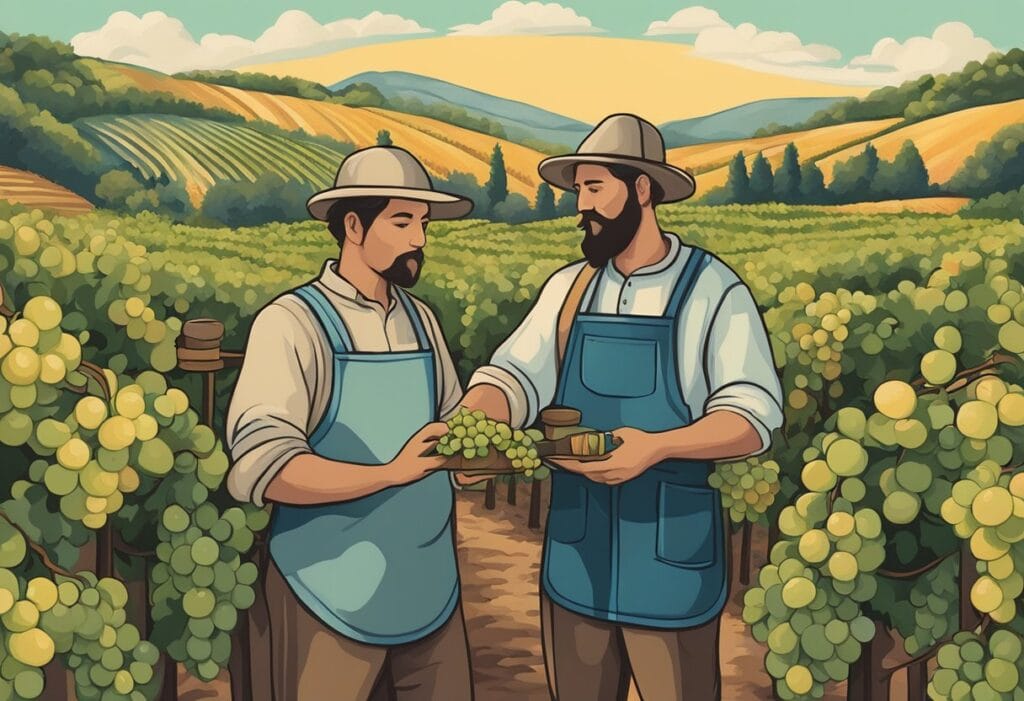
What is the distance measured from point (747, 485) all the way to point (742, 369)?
1.11ft

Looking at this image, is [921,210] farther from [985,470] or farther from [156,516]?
[156,516]

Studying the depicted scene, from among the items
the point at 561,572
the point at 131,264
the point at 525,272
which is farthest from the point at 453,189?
the point at 561,572

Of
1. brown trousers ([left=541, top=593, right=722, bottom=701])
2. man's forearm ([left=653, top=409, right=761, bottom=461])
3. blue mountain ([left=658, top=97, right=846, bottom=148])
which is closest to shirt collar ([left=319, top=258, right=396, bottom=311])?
man's forearm ([left=653, top=409, right=761, bottom=461])

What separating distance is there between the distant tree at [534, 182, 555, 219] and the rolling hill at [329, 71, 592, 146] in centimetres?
14

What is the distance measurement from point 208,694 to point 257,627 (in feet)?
1.09

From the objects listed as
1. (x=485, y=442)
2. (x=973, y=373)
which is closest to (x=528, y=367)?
(x=485, y=442)

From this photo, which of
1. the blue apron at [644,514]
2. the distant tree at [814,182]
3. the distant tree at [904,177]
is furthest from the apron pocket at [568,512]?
the distant tree at [904,177]

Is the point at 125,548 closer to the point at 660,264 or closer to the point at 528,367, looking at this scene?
the point at 528,367

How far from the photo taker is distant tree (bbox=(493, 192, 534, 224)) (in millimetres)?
2531

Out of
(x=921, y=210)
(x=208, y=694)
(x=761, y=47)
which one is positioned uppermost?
(x=761, y=47)

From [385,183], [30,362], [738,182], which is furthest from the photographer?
[738,182]

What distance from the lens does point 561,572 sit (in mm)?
2295

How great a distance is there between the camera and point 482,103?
2.57 m

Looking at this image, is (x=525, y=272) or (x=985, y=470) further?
(x=525, y=272)
